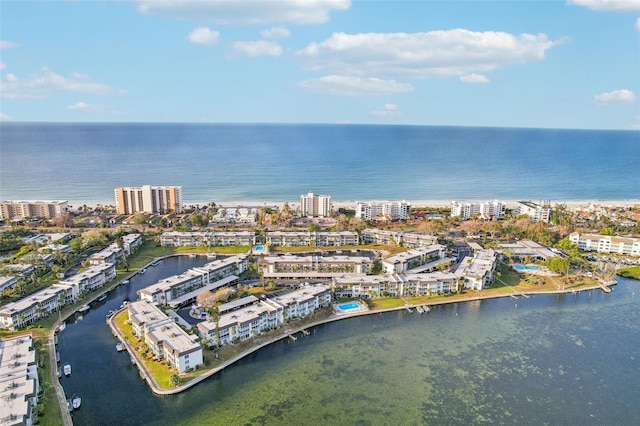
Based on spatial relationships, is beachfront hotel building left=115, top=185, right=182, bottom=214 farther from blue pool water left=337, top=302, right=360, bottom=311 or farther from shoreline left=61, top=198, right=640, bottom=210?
blue pool water left=337, top=302, right=360, bottom=311

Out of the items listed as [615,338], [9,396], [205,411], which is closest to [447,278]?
[615,338]

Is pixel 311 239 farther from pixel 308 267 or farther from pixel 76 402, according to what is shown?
pixel 76 402

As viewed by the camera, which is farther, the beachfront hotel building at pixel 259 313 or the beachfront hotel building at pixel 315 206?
the beachfront hotel building at pixel 315 206

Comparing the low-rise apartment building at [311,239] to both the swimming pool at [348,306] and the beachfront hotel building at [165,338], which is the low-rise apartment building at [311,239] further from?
the beachfront hotel building at [165,338]

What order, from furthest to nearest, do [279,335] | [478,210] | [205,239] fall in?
1. [478,210]
2. [205,239]
3. [279,335]

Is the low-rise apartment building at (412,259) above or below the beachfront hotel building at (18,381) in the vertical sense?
above

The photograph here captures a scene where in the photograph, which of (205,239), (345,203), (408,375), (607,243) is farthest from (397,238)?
(408,375)

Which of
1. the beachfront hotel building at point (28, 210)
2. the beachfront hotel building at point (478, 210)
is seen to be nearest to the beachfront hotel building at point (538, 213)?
the beachfront hotel building at point (478, 210)
